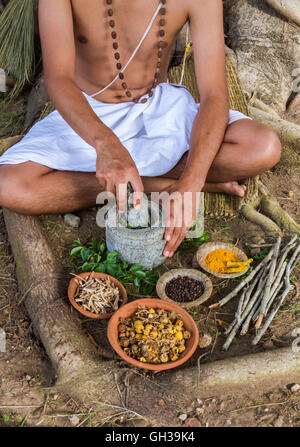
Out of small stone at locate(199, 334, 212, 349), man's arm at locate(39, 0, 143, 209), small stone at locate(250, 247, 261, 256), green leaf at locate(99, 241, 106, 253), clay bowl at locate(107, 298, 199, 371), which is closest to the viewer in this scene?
clay bowl at locate(107, 298, 199, 371)

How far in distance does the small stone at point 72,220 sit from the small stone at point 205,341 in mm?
1330

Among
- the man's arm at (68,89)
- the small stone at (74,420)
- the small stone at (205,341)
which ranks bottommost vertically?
the small stone at (74,420)

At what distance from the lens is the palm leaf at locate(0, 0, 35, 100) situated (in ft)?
15.4

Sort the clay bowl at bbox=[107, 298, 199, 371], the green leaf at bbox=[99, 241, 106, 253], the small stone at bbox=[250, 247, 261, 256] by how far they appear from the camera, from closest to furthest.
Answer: the clay bowl at bbox=[107, 298, 199, 371] < the green leaf at bbox=[99, 241, 106, 253] < the small stone at bbox=[250, 247, 261, 256]

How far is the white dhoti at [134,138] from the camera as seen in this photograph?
3170 mm

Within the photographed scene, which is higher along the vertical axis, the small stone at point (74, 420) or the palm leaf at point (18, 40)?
the palm leaf at point (18, 40)

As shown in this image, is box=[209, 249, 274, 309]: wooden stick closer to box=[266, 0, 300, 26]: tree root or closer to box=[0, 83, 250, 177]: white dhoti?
box=[0, 83, 250, 177]: white dhoti

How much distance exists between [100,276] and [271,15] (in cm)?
336

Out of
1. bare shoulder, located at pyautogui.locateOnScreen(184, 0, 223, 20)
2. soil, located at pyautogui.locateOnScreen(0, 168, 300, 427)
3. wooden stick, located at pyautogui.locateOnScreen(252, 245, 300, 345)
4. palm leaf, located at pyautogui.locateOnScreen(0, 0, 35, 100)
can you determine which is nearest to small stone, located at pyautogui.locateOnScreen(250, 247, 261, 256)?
soil, located at pyautogui.locateOnScreen(0, 168, 300, 427)

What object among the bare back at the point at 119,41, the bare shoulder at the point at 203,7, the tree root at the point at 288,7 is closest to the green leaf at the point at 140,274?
the bare back at the point at 119,41

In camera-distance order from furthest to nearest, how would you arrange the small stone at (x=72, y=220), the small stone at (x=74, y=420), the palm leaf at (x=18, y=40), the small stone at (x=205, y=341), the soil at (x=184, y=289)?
1. the palm leaf at (x=18, y=40)
2. the small stone at (x=72, y=220)
3. the soil at (x=184, y=289)
4. the small stone at (x=205, y=341)
5. the small stone at (x=74, y=420)

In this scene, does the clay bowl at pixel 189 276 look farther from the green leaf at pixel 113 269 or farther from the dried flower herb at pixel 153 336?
the green leaf at pixel 113 269

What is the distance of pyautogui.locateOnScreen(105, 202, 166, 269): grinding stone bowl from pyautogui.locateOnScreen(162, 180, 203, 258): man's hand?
0.61 feet

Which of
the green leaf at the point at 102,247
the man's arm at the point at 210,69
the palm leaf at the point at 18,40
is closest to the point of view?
the man's arm at the point at 210,69
